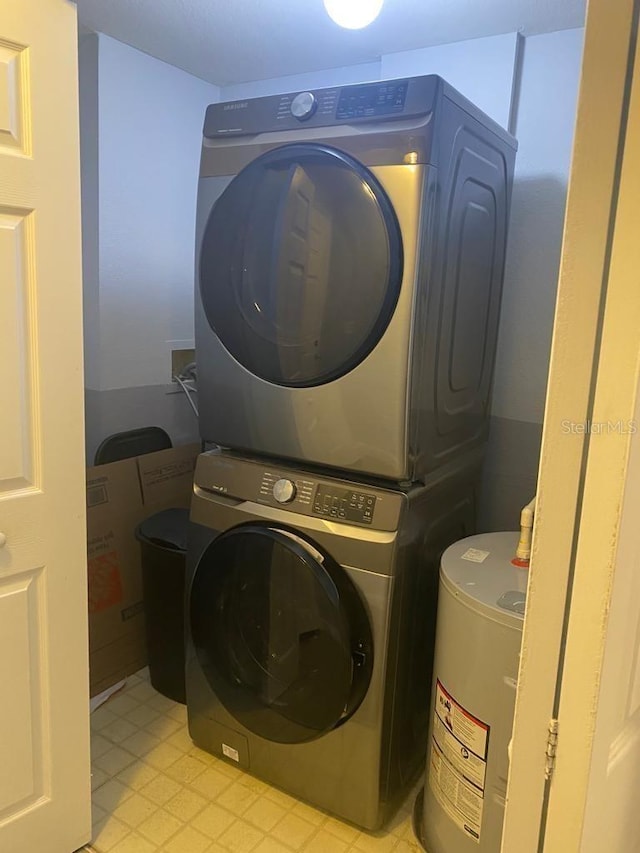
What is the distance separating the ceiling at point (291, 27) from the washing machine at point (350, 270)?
354mm

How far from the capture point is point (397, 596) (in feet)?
5.48

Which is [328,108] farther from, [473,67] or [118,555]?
[118,555]

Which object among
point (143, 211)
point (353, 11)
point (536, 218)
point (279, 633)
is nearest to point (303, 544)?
point (279, 633)

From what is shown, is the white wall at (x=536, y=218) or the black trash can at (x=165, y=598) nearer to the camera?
the white wall at (x=536, y=218)

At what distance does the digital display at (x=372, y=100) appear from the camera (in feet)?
5.05

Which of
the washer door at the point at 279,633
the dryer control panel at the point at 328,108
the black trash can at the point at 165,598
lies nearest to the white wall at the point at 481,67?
the dryer control panel at the point at 328,108

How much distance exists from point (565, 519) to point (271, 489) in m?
1.06

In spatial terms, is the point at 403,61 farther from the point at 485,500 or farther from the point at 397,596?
the point at 397,596

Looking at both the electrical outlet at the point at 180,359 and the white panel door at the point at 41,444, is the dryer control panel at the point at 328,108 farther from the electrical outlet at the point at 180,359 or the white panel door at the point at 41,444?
the electrical outlet at the point at 180,359

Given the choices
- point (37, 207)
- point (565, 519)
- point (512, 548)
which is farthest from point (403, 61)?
point (565, 519)

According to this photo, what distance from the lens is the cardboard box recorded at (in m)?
2.31

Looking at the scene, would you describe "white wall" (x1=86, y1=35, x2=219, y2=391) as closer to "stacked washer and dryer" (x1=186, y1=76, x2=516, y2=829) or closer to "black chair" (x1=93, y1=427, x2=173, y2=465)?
"black chair" (x1=93, y1=427, x2=173, y2=465)

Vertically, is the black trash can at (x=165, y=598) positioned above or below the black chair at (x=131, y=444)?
below

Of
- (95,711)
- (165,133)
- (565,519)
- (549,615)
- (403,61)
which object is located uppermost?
(403,61)
